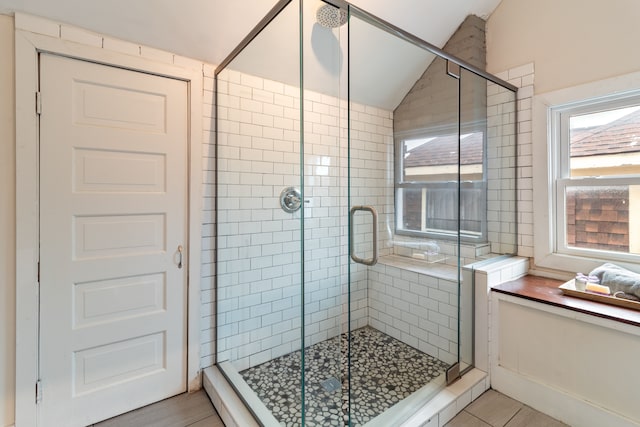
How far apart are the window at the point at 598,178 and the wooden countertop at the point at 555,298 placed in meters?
0.37

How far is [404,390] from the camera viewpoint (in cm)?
177

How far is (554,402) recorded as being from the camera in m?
1.67

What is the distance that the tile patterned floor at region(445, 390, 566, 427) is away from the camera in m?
1.62

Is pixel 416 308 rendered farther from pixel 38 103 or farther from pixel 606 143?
pixel 38 103

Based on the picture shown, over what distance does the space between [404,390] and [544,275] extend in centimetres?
143

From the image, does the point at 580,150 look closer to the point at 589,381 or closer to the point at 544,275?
the point at 544,275

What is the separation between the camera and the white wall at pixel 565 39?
A: 190cm

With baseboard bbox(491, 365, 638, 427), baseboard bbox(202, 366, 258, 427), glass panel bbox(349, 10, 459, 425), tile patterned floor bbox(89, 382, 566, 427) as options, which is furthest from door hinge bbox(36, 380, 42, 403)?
baseboard bbox(491, 365, 638, 427)

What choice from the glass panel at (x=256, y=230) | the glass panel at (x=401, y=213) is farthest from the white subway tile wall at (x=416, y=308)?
the glass panel at (x=256, y=230)

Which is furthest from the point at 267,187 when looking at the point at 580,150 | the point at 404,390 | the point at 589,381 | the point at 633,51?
the point at 633,51

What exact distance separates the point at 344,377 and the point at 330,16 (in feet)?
6.57

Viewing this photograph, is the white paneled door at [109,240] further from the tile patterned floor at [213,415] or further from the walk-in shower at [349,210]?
the walk-in shower at [349,210]

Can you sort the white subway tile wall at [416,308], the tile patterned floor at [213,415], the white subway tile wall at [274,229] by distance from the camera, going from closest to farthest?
the tile patterned floor at [213,415], the white subway tile wall at [274,229], the white subway tile wall at [416,308]

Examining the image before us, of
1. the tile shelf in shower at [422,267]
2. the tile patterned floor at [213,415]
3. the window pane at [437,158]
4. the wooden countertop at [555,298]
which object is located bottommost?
the tile patterned floor at [213,415]
